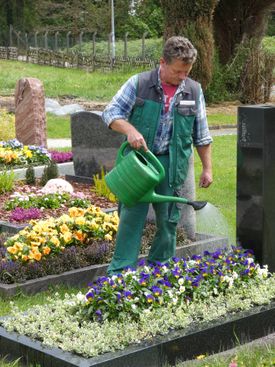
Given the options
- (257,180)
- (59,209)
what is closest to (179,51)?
(257,180)

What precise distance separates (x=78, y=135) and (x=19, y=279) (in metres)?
4.75

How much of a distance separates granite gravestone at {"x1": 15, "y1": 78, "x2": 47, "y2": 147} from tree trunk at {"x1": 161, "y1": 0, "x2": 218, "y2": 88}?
840 centimetres

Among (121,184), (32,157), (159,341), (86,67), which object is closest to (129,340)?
(159,341)

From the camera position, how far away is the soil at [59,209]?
9164 mm

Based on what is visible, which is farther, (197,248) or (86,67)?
(86,67)

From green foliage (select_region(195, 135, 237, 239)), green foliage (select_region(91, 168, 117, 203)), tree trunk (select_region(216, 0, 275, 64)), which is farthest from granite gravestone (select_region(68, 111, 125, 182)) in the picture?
tree trunk (select_region(216, 0, 275, 64))

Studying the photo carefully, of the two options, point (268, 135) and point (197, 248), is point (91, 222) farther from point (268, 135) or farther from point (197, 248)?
point (268, 135)

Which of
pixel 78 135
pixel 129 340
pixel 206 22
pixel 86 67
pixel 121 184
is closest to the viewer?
pixel 129 340

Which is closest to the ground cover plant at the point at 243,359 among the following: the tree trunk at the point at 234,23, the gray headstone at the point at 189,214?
the gray headstone at the point at 189,214

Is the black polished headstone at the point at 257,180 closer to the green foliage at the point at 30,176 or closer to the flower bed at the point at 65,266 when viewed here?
the flower bed at the point at 65,266

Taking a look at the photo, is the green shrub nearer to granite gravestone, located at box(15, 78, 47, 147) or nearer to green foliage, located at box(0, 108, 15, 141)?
granite gravestone, located at box(15, 78, 47, 147)

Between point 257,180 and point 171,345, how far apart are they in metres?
1.66

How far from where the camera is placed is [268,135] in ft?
20.2

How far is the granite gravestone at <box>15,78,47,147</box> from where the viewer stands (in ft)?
45.0
